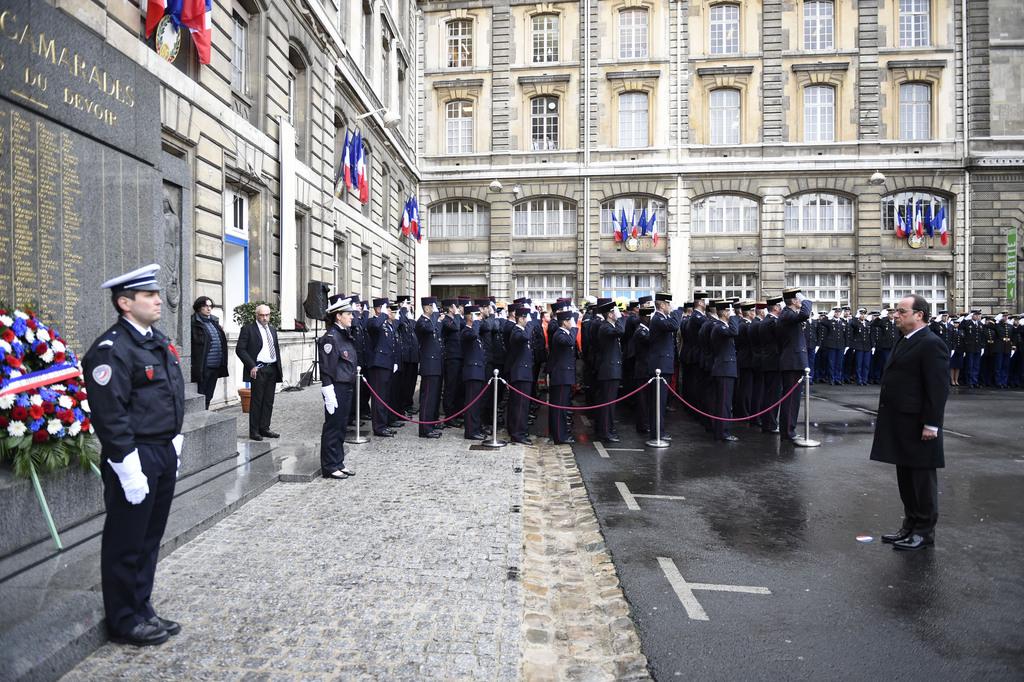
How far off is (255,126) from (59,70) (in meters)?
10.4

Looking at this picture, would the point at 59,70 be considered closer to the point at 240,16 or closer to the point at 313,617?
the point at 313,617

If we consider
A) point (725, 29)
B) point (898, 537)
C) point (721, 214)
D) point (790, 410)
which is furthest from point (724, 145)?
point (898, 537)

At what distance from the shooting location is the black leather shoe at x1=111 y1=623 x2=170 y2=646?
3570 millimetres

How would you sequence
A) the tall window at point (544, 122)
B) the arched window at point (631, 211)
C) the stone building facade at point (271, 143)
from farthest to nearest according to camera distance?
1. the tall window at point (544, 122)
2. the arched window at point (631, 211)
3. the stone building facade at point (271, 143)

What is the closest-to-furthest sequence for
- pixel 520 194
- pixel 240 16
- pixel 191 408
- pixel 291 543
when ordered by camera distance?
pixel 291 543 → pixel 191 408 → pixel 240 16 → pixel 520 194

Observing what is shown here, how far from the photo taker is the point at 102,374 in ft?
11.2

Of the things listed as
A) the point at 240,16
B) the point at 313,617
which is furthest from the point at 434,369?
the point at 240,16

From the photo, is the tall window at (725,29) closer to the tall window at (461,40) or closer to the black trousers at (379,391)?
the tall window at (461,40)

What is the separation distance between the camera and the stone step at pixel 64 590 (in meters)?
3.23

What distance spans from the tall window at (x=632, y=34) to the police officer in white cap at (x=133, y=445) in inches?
1243

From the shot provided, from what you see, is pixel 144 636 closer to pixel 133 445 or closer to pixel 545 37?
pixel 133 445

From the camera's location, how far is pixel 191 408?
7.30 meters

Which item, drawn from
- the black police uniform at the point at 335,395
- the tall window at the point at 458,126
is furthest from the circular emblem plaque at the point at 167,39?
the tall window at the point at 458,126

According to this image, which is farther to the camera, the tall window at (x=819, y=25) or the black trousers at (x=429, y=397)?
the tall window at (x=819, y=25)
